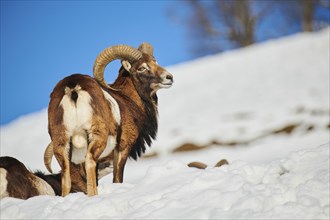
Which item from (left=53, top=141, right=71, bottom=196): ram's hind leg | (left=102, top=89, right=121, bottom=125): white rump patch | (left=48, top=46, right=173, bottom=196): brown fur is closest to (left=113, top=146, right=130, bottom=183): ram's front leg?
(left=48, top=46, right=173, bottom=196): brown fur

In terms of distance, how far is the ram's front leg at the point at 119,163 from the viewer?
8.88m

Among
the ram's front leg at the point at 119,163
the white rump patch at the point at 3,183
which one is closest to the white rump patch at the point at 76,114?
the ram's front leg at the point at 119,163

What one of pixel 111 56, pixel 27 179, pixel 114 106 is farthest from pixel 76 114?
pixel 111 56

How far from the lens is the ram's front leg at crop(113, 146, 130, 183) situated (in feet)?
29.1

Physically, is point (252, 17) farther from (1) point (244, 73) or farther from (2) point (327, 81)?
(2) point (327, 81)

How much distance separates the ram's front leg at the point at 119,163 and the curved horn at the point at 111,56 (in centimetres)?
98

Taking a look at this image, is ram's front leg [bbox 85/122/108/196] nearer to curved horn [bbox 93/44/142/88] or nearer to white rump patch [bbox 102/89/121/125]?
white rump patch [bbox 102/89/121/125]

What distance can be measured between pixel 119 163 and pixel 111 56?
1.57 m

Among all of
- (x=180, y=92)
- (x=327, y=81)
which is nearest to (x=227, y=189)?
(x=327, y=81)

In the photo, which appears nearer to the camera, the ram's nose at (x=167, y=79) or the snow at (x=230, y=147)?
the snow at (x=230, y=147)

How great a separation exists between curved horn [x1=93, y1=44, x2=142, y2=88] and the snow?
148cm

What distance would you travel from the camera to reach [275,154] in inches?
639

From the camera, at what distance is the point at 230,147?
19234mm

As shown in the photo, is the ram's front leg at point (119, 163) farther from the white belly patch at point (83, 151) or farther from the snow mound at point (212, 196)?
the snow mound at point (212, 196)
